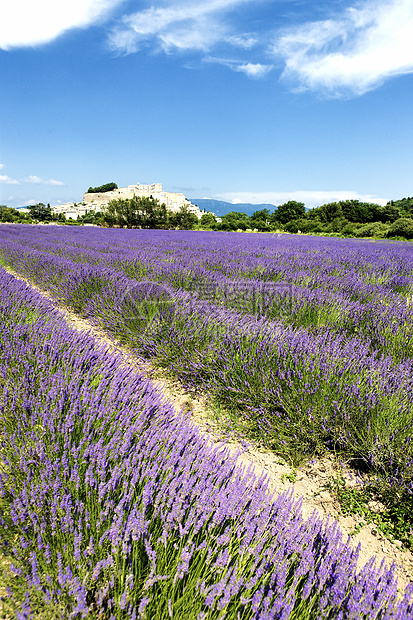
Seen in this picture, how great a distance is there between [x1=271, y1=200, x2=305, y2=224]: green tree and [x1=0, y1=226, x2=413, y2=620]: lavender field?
165 feet

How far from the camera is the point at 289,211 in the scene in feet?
166

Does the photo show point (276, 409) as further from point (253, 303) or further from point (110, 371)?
point (253, 303)

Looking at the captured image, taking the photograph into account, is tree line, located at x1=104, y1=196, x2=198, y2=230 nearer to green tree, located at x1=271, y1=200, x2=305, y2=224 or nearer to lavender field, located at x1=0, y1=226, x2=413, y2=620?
green tree, located at x1=271, y1=200, x2=305, y2=224

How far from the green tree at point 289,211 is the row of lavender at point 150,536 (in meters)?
53.5

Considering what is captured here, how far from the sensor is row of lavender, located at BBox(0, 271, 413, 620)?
71 centimetres

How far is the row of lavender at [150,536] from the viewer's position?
2.33ft

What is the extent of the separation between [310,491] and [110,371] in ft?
4.12

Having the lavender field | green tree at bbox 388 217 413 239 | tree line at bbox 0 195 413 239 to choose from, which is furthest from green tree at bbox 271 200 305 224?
the lavender field

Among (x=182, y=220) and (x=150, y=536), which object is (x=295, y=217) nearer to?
(x=182, y=220)

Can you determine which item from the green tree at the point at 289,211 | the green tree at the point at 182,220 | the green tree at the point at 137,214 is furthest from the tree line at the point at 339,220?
the green tree at the point at 137,214

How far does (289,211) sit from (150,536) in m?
54.6

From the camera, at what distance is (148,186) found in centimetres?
14975

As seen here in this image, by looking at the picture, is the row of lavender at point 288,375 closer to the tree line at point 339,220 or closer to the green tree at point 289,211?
the tree line at point 339,220

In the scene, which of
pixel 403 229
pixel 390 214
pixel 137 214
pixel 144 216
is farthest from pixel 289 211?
pixel 403 229
